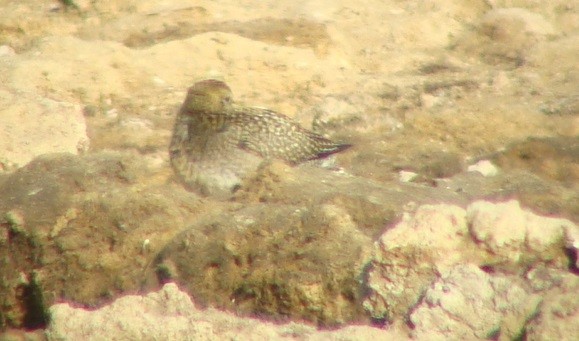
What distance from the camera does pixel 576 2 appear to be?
13.8m

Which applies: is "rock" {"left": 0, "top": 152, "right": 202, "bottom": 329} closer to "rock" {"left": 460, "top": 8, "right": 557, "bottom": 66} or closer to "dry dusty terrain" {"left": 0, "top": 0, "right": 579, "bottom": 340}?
"dry dusty terrain" {"left": 0, "top": 0, "right": 579, "bottom": 340}

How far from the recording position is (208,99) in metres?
9.88

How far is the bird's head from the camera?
389 inches

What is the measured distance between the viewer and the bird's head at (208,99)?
9.88 metres

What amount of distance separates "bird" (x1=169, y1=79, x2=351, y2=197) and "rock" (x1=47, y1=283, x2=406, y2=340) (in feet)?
9.80

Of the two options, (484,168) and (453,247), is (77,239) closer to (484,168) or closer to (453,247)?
(453,247)

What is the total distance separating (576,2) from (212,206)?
23.4 ft

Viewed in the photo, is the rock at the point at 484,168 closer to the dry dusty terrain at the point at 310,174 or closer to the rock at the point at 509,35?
the dry dusty terrain at the point at 310,174

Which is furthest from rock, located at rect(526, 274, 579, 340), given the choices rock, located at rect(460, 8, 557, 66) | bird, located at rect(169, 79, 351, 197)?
rock, located at rect(460, 8, 557, 66)

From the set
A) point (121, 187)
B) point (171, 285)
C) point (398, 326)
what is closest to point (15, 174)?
point (121, 187)

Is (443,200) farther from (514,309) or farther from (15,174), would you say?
(15,174)

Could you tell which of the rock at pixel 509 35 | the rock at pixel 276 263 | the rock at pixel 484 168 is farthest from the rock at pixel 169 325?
the rock at pixel 509 35

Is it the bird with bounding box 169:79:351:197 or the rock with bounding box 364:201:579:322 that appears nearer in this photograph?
the rock with bounding box 364:201:579:322

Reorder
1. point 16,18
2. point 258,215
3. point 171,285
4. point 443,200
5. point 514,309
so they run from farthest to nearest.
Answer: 1. point 16,18
2. point 443,200
3. point 258,215
4. point 171,285
5. point 514,309
